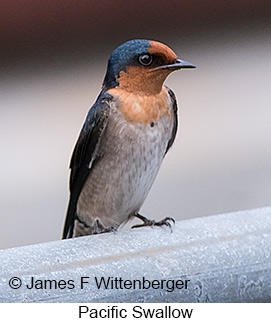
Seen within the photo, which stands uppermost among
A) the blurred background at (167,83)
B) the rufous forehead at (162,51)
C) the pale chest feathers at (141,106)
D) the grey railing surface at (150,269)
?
the blurred background at (167,83)

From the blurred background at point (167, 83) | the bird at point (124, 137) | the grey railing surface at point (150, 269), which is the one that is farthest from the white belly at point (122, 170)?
the blurred background at point (167, 83)

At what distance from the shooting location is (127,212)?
1.60 meters

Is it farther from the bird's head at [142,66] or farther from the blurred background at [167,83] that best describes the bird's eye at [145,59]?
the blurred background at [167,83]

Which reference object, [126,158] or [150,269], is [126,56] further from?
[150,269]

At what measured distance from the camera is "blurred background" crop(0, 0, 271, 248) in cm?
271

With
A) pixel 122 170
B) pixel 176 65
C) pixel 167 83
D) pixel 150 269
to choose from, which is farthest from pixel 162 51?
pixel 167 83

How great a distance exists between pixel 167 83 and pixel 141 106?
172 cm

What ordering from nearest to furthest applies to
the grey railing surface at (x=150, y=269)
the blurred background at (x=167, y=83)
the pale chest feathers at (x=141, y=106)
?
the grey railing surface at (x=150, y=269)
the pale chest feathers at (x=141, y=106)
the blurred background at (x=167, y=83)

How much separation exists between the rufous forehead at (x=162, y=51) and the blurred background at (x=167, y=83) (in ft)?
4.38

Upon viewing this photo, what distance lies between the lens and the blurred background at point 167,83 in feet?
8.91

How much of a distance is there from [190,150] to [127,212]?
4.44ft

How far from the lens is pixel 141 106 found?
1422 millimetres

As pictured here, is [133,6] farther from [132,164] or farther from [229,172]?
[132,164]

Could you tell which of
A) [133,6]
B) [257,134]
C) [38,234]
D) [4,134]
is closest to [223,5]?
[133,6]
